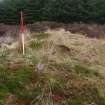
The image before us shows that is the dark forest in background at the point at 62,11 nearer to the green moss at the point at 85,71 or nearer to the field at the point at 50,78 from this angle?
the field at the point at 50,78

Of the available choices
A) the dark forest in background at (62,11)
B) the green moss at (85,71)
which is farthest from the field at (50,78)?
the dark forest in background at (62,11)

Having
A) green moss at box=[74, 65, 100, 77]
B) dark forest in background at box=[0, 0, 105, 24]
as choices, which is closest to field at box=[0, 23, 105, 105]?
green moss at box=[74, 65, 100, 77]

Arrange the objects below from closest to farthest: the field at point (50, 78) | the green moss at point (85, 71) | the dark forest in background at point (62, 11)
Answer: the field at point (50, 78) < the green moss at point (85, 71) < the dark forest in background at point (62, 11)

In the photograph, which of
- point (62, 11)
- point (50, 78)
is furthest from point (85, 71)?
point (62, 11)

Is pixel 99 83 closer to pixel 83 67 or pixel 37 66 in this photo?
pixel 83 67

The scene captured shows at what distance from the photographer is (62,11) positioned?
72.3 ft

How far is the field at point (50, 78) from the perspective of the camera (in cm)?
534

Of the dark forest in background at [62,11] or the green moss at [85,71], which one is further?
the dark forest in background at [62,11]

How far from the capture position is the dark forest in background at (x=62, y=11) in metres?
21.7

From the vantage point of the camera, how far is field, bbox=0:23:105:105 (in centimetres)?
534

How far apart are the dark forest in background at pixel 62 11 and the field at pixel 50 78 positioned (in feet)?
Result: 48.2

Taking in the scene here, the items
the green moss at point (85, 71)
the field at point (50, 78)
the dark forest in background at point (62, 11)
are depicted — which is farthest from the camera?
the dark forest in background at point (62, 11)

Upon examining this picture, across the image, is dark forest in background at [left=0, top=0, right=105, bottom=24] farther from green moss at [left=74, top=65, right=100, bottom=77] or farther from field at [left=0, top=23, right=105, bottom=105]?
green moss at [left=74, top=65, right=100, bottom=77]

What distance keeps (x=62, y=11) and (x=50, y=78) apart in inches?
655
